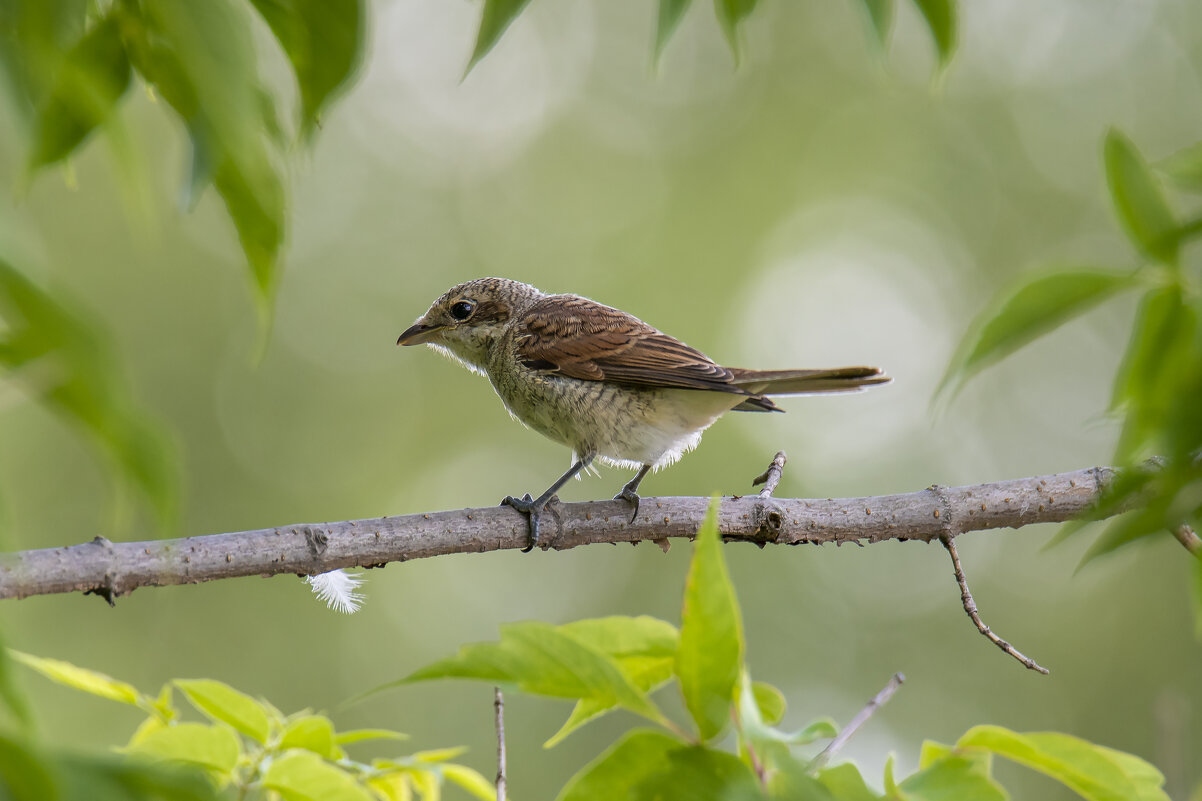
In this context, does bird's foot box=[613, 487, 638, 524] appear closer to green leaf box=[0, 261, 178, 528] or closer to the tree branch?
the tree branch

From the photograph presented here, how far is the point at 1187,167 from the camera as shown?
3.35 feet

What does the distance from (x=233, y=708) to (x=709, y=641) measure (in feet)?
3.51

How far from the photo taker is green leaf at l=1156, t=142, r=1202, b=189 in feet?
3.34

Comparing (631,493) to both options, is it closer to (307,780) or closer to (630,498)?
(630,498)

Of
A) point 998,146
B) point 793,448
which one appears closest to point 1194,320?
point 793,448

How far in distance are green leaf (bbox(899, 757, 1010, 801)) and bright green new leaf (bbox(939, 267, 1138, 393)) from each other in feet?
1.84

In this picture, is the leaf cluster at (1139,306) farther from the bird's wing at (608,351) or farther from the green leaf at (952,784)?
the bird's wing at (608,351)

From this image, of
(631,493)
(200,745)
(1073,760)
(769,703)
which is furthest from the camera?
(631,493)

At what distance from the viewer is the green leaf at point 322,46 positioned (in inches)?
47.0

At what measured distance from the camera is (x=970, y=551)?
13031 millimetres

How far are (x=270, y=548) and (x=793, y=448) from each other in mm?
10001

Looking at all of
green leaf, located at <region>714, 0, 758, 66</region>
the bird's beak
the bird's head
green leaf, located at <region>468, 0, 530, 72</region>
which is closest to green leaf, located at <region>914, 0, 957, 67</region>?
green leaf, located at <region>714, 0, 758, 66</region>

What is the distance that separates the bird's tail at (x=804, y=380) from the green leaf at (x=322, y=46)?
10.1 ft

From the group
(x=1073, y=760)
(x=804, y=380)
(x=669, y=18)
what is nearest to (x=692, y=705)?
(x=1073, y=760)
